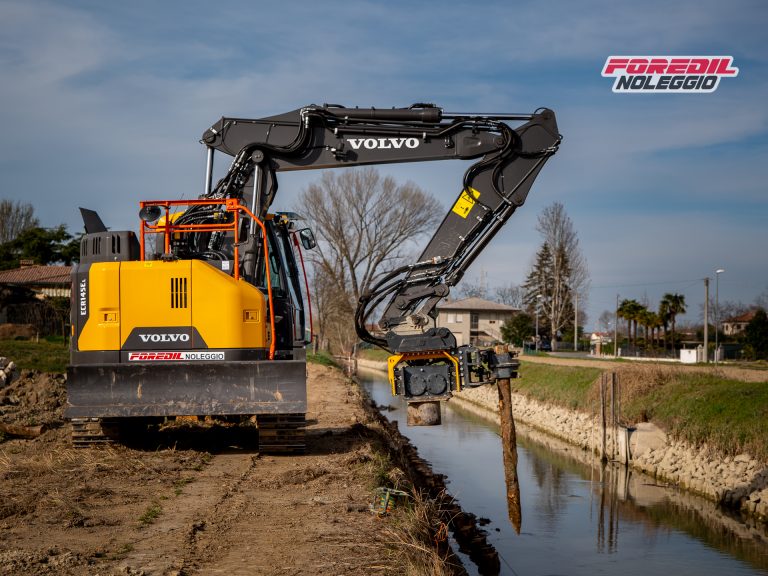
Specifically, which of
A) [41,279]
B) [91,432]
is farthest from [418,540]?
[41,279]

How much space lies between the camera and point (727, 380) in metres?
22.1

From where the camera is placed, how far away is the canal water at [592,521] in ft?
44.7

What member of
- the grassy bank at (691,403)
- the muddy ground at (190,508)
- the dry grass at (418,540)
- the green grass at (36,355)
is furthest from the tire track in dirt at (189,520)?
the green grass at (36,355)

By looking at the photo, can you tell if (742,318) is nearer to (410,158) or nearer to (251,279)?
(410,158)

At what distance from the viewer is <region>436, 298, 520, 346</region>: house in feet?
278

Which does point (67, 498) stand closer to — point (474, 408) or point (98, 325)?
point (98, 325)

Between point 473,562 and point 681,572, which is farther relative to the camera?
point 681,572

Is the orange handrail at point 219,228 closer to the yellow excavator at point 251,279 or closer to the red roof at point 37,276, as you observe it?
the yellow excavator at point 251,279

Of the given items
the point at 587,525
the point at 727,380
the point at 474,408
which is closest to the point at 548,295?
the point at 474,408

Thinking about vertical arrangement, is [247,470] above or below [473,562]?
above

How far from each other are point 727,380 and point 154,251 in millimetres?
16250

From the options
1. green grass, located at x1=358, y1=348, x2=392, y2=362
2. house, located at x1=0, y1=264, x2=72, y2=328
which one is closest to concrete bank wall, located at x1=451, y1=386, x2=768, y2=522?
house, located at x1=0, y1=264, x2=72, y2=328

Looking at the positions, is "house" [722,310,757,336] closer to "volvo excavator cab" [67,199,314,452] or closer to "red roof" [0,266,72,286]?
"red roof" [0,266,72,286]

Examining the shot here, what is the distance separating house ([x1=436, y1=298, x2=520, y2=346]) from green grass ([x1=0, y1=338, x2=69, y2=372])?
58.5 m
